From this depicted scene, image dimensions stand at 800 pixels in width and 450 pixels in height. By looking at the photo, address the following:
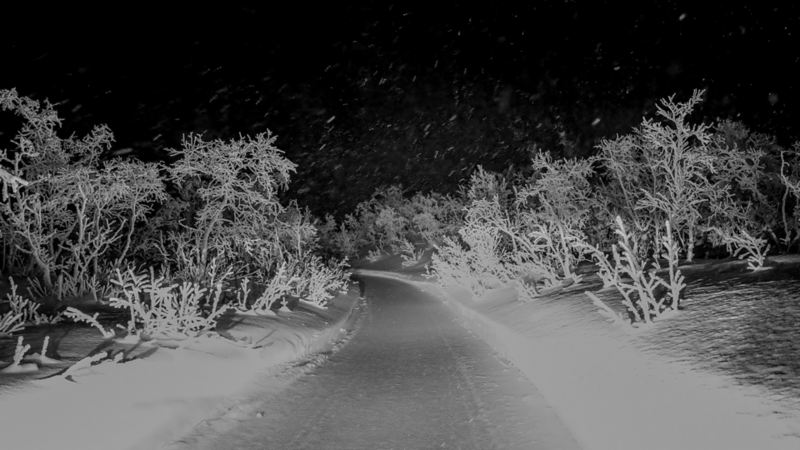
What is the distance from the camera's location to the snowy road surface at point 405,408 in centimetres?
491

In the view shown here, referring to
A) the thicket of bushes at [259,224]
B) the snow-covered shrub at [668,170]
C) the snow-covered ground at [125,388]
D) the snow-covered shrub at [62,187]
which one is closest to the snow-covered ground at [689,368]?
the thicket of bushes at [259,224]

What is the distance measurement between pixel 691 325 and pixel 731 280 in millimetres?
2877

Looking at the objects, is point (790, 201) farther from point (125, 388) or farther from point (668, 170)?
point (125, 388)

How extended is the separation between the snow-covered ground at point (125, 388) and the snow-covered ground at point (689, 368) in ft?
14.2

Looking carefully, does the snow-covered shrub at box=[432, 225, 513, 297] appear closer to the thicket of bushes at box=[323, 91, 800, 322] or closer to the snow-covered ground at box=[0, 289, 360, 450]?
the thicket of bushes at box=[323, 91, 800, 322]

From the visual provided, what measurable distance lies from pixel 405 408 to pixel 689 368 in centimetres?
324

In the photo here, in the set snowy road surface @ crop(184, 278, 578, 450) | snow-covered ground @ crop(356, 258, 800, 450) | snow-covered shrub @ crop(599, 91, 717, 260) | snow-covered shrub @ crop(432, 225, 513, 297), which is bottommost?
snowy road surface @ crop(184, 278, 578, 450)

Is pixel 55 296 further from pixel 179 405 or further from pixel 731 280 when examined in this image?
pixel 731 280

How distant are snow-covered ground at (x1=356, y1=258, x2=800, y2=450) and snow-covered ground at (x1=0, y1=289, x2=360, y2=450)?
14.2 feet

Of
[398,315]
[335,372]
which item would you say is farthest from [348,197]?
[335,372]

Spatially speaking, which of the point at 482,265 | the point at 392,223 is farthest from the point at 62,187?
the point at 392,223

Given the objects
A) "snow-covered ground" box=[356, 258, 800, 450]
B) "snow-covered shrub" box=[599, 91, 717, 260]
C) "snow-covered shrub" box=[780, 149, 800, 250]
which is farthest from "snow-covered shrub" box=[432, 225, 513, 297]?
"snow-covered shrub" box=[780, 149, 800, 250]

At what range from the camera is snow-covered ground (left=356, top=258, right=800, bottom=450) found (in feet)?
12.5

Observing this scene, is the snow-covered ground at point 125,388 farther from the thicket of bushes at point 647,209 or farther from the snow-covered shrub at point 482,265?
the snow-covered shrub at point 482,265
